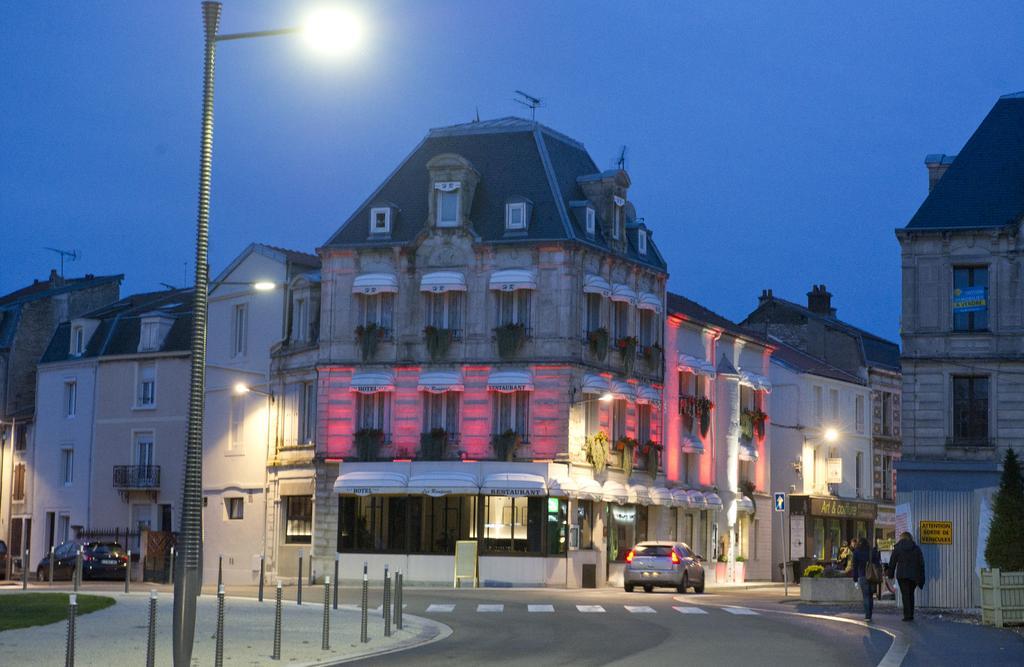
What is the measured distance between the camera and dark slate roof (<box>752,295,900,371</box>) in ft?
263

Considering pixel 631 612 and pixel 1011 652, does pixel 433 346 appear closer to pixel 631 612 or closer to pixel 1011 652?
pixel 631 612

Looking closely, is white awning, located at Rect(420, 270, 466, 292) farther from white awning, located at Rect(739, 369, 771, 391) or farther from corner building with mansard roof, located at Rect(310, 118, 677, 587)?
white awning, located at Rect(739, 369, 771, 391)

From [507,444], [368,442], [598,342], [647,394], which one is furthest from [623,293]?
[368,442]

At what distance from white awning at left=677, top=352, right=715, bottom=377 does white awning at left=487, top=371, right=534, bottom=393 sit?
388 inches

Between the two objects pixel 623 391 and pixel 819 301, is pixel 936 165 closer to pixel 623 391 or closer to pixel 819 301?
pixel 623 391

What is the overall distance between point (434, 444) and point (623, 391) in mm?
6697

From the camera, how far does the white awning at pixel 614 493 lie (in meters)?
53.9

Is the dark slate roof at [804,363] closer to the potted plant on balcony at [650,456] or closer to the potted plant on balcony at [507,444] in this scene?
the potted plant on balcony at [650,456]

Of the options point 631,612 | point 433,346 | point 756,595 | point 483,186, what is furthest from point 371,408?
point 631,612

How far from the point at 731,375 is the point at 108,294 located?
29.6 m

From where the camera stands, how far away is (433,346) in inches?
2099

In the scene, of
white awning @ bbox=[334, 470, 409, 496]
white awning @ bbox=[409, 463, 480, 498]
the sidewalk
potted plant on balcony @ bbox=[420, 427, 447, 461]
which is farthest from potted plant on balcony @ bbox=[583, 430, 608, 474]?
the sidewalk

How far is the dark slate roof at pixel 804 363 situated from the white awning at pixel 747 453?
6236mm

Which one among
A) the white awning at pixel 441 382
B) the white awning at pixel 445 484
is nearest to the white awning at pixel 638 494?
the white awning at pixel 445 484
